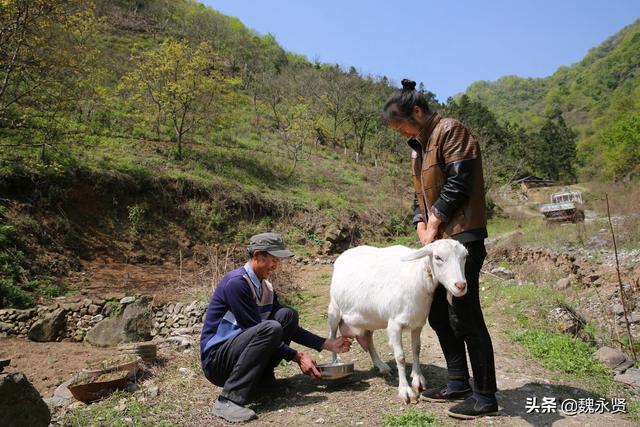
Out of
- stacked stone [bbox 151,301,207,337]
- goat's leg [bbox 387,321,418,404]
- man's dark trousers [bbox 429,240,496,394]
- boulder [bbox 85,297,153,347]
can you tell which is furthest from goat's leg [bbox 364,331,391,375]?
boulder [bbox 85,297,153,347]

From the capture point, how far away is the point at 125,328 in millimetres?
7844

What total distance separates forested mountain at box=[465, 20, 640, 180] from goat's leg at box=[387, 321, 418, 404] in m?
40.6

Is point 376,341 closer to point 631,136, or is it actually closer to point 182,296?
point 182,296

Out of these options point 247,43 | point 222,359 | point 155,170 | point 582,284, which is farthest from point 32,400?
point 247,43

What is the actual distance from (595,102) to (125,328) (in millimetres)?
102720

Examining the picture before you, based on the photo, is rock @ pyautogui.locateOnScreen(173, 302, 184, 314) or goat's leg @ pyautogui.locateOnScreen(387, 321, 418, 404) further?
rock @ pyautogui.locateOnScreen(173, 302, 184, 314)

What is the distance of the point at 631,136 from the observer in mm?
42562

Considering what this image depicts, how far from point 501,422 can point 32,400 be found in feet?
11.7

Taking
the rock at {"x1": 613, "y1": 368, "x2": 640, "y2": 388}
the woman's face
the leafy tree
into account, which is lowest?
the rock at {"x1": 613, "y1": 368, "x2": 640, "y2": 388}

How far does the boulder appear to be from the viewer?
7828 millimetres

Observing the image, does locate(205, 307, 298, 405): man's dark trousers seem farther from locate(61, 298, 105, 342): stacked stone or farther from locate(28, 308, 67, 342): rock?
locate(28, 308, 67, 342): rock

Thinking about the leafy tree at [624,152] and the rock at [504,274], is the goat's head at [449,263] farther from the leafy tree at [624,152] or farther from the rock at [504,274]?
the leafy tree at [624,152]

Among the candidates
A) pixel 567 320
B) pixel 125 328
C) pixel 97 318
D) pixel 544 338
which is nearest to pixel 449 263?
pixel 544 338

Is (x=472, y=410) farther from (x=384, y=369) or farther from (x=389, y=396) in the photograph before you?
(x=384, y=369)
